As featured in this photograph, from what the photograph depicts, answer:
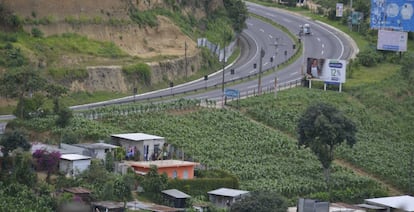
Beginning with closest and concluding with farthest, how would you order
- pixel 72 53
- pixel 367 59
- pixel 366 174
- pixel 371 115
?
1. pixel 366 174
2. pixel 72 53
3. pixel 371 115
4. pixel 367 59

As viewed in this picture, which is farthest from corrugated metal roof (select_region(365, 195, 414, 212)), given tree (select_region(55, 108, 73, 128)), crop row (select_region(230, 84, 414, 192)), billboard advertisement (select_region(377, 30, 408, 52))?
billboard advertisement (select_region(377, 30, 408, 52))

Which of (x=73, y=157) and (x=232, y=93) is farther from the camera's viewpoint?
(x=232, y=93)

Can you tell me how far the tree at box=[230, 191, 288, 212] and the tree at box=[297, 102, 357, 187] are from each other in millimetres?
11194

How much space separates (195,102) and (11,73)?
12369 millimetres

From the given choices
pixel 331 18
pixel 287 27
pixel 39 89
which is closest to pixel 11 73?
pixel 39 89

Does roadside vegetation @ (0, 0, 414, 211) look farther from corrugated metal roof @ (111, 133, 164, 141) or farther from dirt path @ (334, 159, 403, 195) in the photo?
corrugated metal roof @ (111, 133, 164, 141)

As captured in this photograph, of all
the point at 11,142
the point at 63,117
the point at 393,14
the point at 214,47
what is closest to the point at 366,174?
the point at 63,117

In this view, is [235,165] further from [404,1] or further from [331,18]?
[331,18]

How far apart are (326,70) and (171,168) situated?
86.3 feet

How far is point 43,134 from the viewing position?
60562mm

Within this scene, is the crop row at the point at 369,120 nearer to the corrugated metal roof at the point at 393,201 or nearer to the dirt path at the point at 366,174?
the dirt path at the point at 366,174

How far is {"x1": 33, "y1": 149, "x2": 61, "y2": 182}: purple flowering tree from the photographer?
53691 millimetres

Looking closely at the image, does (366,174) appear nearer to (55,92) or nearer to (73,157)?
(55,92)

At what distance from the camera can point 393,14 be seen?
92.4 m
